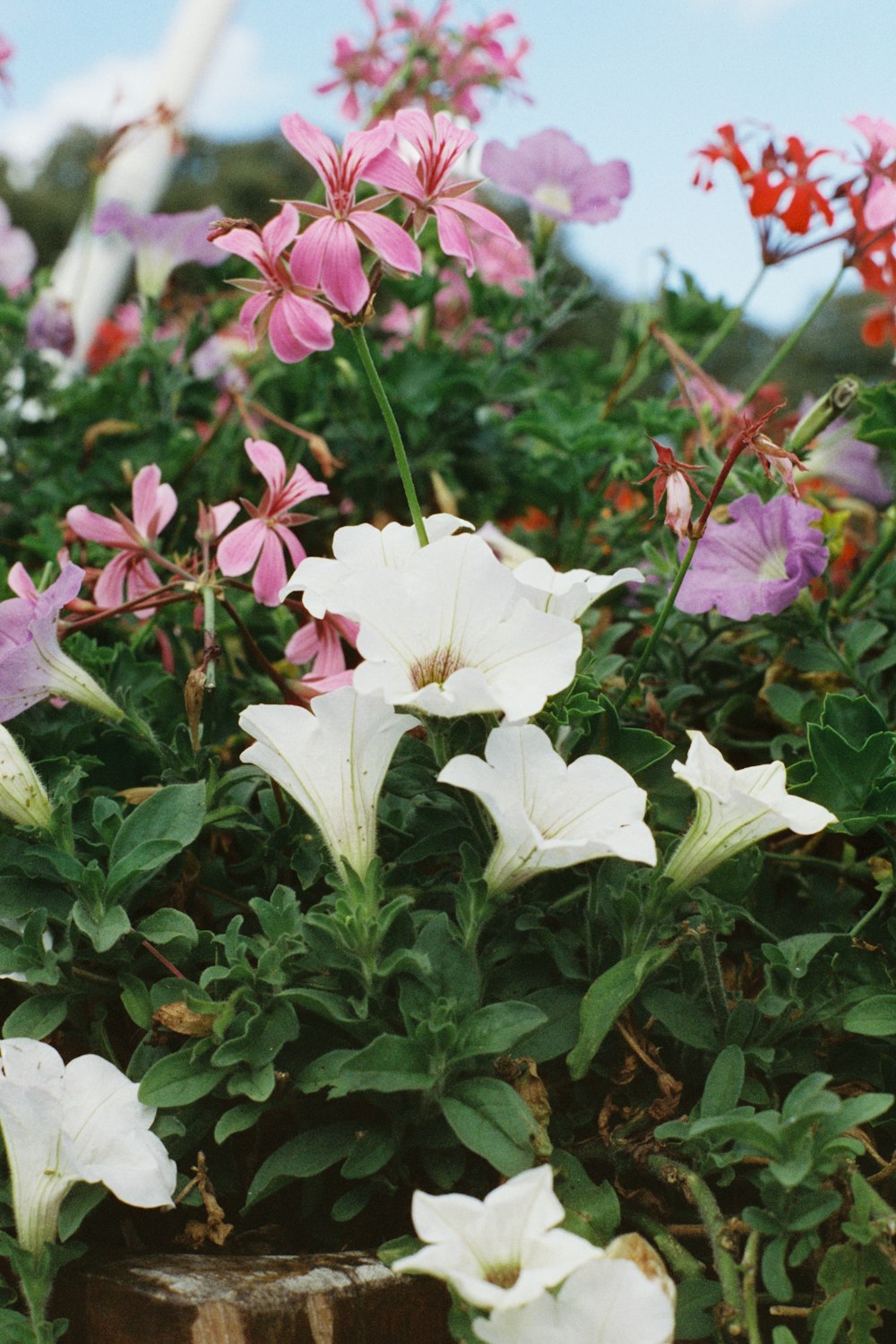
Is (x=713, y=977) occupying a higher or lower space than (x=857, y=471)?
lower

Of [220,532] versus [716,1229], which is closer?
[716,1229]

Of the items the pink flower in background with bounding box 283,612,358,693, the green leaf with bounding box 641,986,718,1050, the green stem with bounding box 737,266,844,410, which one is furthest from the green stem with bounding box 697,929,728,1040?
the green stem with bounding box 737,266,844,410

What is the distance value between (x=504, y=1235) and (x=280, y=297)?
552 mm

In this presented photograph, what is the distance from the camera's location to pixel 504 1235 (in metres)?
0.52

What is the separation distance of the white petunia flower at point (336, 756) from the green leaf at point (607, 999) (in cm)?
15

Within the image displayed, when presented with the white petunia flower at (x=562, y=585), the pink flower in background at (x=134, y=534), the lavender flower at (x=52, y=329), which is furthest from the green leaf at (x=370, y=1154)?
the lavender flower at (x=52, y=329)

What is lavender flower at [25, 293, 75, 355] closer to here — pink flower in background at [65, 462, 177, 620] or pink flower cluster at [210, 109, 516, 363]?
pink flower in background at [65, 462, 177, 620]

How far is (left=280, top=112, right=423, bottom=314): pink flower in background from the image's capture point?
2.26 feet

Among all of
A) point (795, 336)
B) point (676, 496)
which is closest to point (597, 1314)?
point (676, 496)

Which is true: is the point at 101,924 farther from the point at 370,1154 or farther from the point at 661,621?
the point at 661,621

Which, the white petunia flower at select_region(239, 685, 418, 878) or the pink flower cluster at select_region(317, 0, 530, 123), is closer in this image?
the white petunia flower at select_region(239, 685, 418, 878)

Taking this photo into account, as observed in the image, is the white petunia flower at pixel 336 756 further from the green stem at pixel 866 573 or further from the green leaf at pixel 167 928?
the green stem at pixel 866 573

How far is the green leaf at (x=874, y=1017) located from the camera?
65 cm

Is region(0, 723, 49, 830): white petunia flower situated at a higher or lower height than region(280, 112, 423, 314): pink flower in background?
lower
